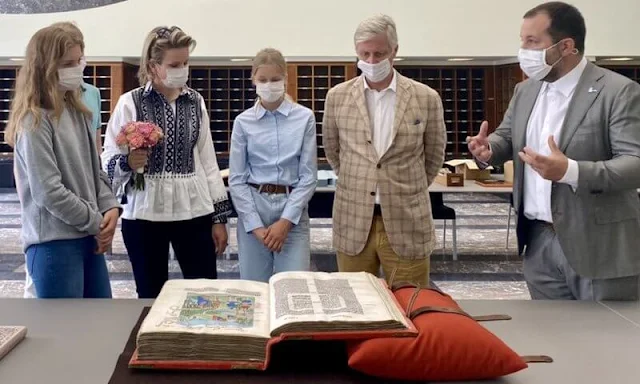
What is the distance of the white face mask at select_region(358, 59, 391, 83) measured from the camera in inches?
111

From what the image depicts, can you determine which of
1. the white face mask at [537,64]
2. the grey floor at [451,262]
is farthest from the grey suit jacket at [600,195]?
the grey floor at [451,262]

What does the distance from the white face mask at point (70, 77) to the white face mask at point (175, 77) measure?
419 mm

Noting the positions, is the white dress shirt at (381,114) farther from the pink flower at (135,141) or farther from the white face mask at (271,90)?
the pink flower at (135,141)

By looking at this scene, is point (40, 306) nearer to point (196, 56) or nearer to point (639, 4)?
point (196, 56)

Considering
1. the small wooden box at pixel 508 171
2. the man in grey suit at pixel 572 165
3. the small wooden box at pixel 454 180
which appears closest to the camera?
the man in grey suit at pixel 572 165

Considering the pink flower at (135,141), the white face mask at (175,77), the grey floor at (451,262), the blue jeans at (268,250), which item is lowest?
the grey floor at (451,262)

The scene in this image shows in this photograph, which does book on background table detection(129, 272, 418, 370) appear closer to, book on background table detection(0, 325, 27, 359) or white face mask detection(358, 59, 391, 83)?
book on background table detection(0, 325, 27, 359)

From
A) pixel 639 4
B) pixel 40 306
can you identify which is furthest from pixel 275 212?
pixel 639 4

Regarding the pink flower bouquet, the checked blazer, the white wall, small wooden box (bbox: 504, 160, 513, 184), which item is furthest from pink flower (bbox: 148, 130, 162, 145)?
the white wall

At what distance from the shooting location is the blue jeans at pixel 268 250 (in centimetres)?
297

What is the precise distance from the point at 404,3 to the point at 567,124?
833cm

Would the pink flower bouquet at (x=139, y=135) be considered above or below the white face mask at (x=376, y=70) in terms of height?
below

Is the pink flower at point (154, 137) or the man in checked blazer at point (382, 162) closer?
the pink flower at point (154, 137)

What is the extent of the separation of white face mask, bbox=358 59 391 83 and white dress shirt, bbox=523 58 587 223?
690mm
